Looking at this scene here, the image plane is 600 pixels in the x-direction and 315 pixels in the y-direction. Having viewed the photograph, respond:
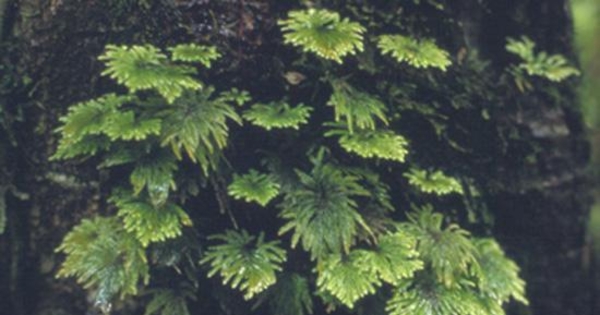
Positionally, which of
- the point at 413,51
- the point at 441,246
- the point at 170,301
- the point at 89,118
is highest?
the point at 89,118

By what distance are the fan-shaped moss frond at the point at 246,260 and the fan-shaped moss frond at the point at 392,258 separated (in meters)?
0.26

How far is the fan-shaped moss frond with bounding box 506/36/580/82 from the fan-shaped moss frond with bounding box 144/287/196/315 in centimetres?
143

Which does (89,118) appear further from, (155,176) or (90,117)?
(155,176)

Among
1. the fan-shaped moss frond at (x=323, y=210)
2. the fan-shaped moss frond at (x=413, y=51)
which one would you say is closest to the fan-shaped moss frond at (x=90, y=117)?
the fan-shaped moss frond at (x=323, y=210)

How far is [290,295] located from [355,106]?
63cm

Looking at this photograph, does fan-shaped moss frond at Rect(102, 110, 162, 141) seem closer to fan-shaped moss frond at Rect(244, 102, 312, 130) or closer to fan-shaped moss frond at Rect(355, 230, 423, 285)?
fan-shaped moss frond at Rect(244, 102, 312, 130)

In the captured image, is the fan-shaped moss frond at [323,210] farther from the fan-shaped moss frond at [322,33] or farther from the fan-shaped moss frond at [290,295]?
the fan-shaped moss frond at [322,33]

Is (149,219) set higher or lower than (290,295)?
higher

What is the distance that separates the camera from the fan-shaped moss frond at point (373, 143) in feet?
7.15

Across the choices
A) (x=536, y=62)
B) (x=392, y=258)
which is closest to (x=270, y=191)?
(x=392, y=258)

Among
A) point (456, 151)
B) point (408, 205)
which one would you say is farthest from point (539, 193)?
point (408, 205)

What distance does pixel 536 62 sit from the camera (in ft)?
8.52

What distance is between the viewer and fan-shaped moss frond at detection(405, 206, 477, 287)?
221 centimetres

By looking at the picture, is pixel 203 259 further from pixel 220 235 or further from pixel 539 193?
pixel 539 193
